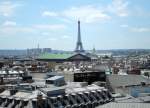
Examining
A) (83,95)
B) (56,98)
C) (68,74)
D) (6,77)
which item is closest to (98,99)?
(83,95)

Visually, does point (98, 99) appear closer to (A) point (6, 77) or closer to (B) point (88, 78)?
(B) point (88, 78)

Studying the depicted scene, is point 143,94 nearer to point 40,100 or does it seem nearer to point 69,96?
point 69,96

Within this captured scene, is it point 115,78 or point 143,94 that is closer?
point 143,94

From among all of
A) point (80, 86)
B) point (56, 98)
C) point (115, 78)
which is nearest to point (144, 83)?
point (115, 78)

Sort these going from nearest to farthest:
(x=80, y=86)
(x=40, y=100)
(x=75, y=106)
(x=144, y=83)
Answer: (x=40, y=100)
(x=75, y=106)
(x=80, y=86)
(x=144, y=83)

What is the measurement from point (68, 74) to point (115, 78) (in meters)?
11.8

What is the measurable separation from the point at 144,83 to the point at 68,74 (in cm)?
1799

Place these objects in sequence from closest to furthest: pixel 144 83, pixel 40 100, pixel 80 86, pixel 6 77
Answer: pixel 40 100
pixel 80 86
pixel 144 83
pixel 6 77

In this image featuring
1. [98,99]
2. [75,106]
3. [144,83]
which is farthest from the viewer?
[144,83]

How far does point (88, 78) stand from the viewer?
100 meters

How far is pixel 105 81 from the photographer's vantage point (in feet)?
329

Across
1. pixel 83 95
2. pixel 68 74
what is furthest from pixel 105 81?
pixel 83 95

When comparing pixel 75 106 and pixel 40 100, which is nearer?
pixel 40 100

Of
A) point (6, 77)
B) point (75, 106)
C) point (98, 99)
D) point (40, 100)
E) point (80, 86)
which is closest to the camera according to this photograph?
point (40, 100)
